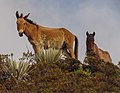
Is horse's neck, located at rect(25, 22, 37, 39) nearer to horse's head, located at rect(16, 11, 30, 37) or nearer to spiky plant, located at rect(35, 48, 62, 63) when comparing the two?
horse's head, located at rect(16, 11, 30, 37)

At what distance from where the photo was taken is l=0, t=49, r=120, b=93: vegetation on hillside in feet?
51.9

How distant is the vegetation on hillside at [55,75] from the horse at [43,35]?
7.15 ft

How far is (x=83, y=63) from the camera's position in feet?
65.3

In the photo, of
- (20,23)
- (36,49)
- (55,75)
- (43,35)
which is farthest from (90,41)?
(55,75)

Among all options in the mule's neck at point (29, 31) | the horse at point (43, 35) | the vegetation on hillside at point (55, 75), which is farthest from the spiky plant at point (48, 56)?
the mule's neck at point (29, 31)

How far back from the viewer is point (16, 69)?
58.6ft

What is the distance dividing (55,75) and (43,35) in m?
6.00

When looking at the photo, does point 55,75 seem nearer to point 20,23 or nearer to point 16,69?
point 16,69

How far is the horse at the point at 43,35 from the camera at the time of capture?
22.0m

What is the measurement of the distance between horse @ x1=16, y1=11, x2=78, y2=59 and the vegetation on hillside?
2.18m

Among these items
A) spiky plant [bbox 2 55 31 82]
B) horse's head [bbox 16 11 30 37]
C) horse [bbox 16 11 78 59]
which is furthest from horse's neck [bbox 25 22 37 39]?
spiky plant [bbox 2 55 31 82]

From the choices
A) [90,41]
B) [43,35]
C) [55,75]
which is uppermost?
[43,35]

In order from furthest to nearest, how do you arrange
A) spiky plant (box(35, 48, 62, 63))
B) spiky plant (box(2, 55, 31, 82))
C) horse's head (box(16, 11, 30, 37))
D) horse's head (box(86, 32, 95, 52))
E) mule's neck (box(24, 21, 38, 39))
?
horse's head (box(86, 32, 95, 52)), mule's neck (box(24, 21, 38, 39)), horse's head (box(16, 11, 30, 37)), spiky plant (box(35, 48, 62, 63)), spiky plant (box(2, 55, 31, 82))

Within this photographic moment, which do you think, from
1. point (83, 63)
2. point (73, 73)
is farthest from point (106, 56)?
point (73, 73)
